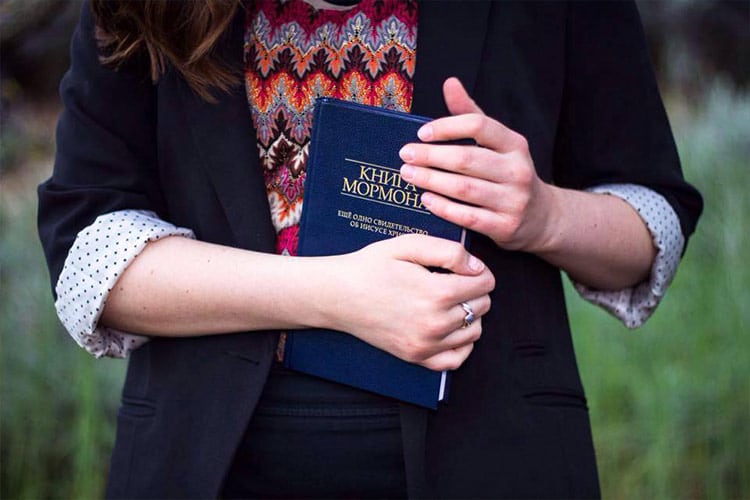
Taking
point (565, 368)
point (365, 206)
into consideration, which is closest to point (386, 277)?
point (365, 206)

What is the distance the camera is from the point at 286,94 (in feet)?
4.47

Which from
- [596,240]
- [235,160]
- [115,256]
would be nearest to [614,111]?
[596,240]

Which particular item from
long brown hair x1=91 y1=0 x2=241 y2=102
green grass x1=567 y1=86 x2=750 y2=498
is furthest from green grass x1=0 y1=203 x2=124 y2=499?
long brown hair x1=91 y1=0 x2=241 y2=102

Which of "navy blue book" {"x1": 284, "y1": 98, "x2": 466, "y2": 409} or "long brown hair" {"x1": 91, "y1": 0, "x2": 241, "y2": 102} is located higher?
"long brown hair" {"x1": 91, "y1": 0, "x2": 241, "y2": 102}

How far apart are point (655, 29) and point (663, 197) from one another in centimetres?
202

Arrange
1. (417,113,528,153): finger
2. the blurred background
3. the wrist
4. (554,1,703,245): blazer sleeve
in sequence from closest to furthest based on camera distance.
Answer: (417,113,528,153): finger → the wrist → (554,1,703,245): blazer sleeve → the blurred background

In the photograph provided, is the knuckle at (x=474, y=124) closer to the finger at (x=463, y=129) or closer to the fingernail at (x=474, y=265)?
the finger at (x=463, y=129)

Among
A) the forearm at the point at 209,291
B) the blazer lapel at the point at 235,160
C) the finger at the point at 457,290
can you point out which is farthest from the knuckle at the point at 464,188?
the blazer lapel at the point at 235,160

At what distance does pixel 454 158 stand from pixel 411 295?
18cm

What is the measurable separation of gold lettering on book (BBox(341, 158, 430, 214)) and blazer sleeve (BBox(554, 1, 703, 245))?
0.41m

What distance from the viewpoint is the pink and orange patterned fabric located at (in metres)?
1.34

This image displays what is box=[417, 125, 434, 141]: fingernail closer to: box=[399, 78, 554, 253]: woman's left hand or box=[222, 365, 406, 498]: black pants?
box=[399, 78, 554, 253]: woman's left hand

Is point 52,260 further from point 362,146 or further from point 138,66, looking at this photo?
point 362,146

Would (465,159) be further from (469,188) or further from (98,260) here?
(98,260)
